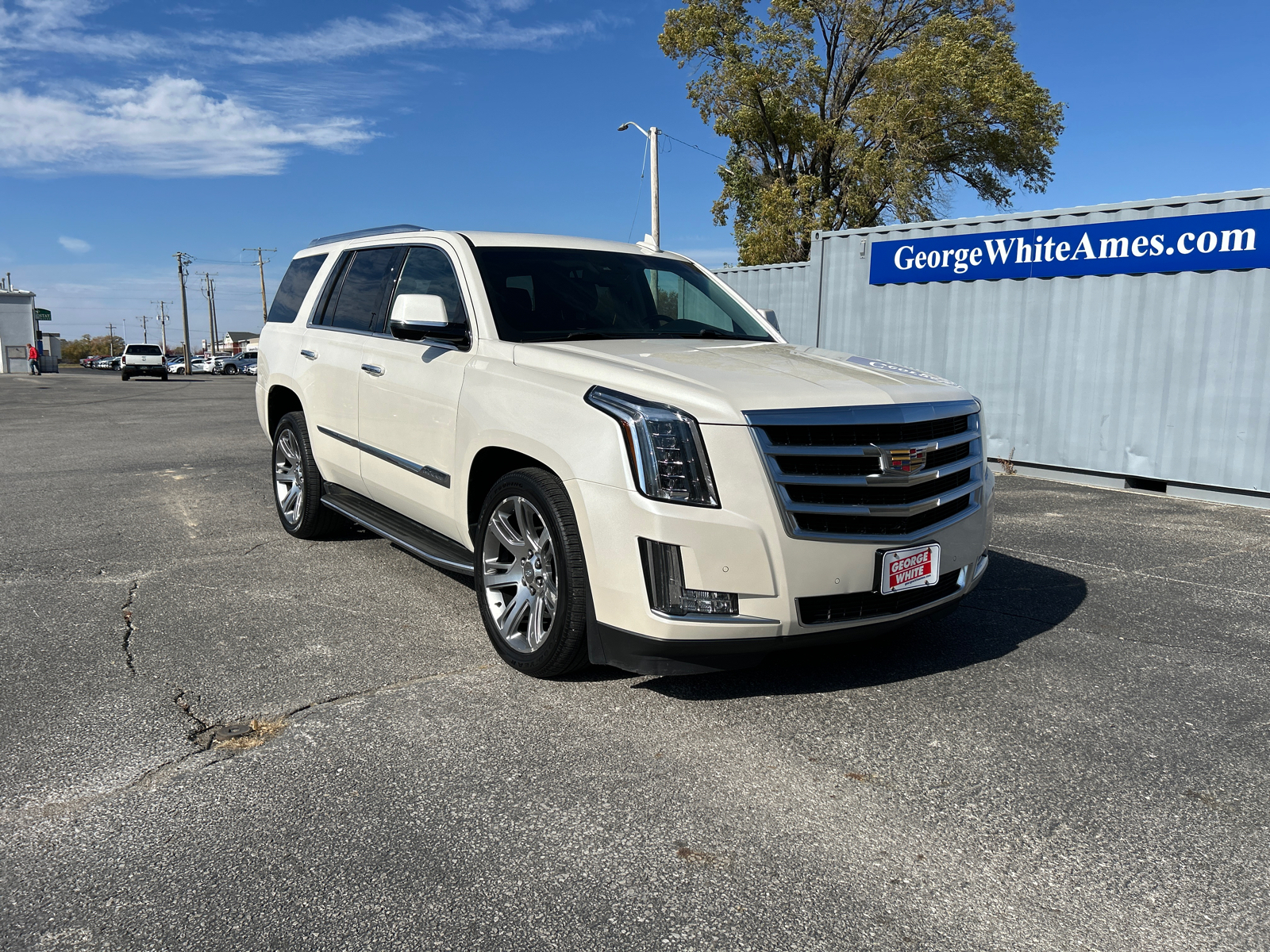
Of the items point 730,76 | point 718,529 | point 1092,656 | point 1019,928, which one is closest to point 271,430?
point 718,529

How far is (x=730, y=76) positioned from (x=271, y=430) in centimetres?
2653

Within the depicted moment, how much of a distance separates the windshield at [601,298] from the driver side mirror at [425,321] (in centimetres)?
22

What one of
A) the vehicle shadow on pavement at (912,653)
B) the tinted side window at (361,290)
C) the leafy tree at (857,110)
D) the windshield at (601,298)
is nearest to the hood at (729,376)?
the windshield at (601,298)

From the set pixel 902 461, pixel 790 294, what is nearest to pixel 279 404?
pixel 902 461

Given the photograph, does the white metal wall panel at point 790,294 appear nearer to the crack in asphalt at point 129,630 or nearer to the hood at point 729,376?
the hood at point 729,376

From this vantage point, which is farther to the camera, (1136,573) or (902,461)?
(1136,573)

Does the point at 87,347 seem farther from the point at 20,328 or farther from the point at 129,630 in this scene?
the point at 129,630

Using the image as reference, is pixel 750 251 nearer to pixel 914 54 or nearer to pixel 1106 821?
pixel 914 54

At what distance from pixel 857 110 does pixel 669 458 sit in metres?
29.0

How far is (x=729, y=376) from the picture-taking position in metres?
3.63

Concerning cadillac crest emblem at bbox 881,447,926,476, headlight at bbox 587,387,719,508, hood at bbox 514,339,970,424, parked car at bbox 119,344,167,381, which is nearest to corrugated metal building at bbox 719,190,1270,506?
hood at bbox 514,339,970,424

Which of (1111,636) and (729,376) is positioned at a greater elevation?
(729,376)

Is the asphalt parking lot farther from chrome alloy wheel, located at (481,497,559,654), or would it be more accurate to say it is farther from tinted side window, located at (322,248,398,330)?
tinted side window, located at (322,248,398,330)

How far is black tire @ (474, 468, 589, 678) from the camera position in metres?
3.50
